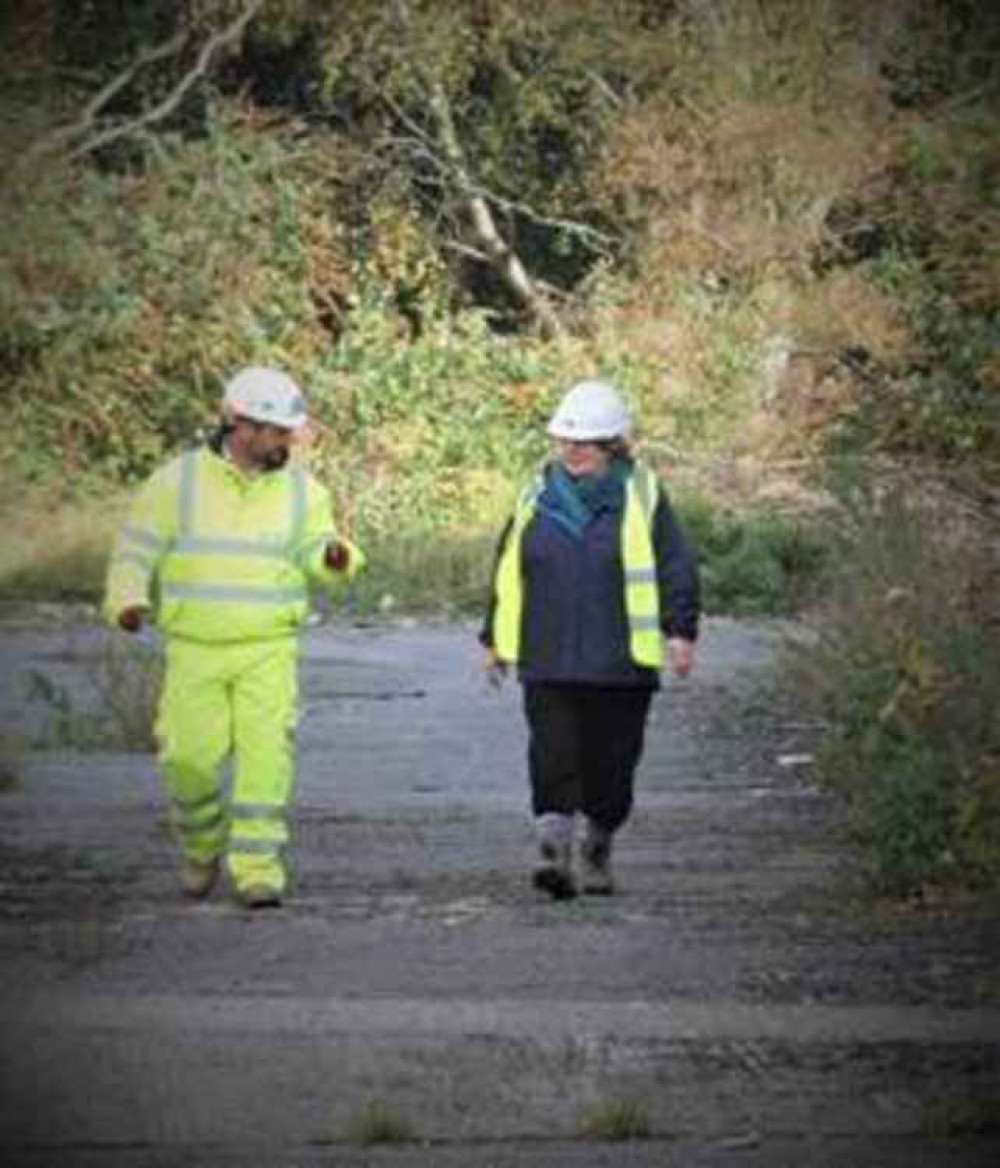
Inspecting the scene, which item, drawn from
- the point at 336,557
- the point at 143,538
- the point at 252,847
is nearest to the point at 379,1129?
the point at 252,847

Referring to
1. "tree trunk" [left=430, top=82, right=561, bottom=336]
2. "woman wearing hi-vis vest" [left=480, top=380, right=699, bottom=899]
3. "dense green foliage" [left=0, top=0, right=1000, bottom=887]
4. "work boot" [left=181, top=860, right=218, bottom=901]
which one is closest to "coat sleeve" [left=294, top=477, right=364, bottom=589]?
"woman wearing hi-vis vest" [left=480, top=380, right=699, bottom=899]

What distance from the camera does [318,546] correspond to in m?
9.70

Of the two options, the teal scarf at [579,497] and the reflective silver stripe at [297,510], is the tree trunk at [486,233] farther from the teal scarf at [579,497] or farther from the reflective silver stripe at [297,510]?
the reflective silver stripe at [297,510]

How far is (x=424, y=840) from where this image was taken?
1114cm

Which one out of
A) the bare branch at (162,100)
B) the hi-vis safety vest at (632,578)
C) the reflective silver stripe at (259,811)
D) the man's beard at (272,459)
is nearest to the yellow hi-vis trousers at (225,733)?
the reflective silver stripe at (259,811)

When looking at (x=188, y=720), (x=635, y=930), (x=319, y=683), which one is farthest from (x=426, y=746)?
(x=635, y=930)

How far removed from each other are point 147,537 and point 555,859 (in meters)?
1.77

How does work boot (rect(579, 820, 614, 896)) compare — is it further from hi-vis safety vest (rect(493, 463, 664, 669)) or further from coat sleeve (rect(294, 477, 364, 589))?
coat sleeve (rect(294, 477, 364, 589))

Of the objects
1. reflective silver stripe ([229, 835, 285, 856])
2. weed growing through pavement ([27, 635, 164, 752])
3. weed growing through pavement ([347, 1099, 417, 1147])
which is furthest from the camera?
weed growing through pavement ([27, 635, 164, 752])

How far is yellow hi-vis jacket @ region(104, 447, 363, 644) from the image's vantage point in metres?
9.61

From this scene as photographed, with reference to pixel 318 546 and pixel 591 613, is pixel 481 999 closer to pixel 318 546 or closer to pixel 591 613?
pixel 318 546

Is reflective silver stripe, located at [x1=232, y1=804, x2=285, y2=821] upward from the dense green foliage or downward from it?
downward

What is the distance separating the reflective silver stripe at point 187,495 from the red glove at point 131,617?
31cm

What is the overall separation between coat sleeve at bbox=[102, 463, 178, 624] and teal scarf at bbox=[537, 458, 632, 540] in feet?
4.41
